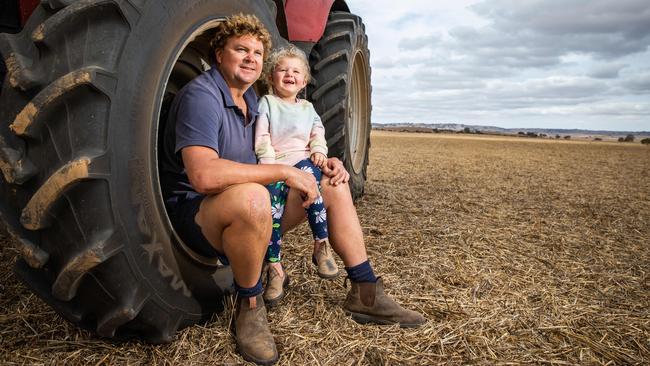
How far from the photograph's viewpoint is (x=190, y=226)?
187 centimetres

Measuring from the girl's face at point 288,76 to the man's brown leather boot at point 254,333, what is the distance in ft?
3.22

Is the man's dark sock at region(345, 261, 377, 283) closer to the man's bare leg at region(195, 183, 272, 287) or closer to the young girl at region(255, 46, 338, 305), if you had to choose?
Answer: the young girl at region(255, 46, 338, 305)

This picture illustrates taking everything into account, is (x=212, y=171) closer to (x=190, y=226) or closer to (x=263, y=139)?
(x=190, y=226)

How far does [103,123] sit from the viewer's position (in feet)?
4.63

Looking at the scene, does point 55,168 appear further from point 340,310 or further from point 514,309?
point 514,309

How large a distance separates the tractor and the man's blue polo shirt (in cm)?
16

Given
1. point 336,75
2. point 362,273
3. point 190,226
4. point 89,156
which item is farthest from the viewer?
point 336,75

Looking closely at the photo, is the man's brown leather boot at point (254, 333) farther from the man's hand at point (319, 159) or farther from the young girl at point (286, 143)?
the man's hand at point (319, 159)

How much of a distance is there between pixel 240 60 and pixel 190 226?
73 centimetres

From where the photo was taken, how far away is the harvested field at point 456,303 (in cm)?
179

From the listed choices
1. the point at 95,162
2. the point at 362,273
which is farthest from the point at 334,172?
the point at 95,162

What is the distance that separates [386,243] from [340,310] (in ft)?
3.74

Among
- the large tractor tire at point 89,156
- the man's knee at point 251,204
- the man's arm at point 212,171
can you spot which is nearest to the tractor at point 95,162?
the large tractor tire at point 89,156

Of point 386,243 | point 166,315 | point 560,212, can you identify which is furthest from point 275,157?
point 560,212
